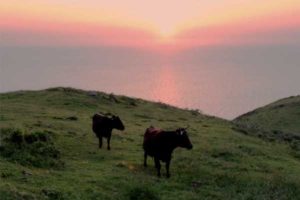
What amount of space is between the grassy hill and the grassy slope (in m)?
15.2

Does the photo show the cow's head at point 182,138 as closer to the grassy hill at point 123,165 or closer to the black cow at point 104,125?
the grassy hill at point 123,165

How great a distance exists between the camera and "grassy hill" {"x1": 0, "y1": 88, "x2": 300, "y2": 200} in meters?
17.3

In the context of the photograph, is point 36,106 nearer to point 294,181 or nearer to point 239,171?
point 239,171

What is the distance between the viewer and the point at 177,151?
26844 mm

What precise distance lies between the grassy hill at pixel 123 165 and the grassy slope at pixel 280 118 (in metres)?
15.2

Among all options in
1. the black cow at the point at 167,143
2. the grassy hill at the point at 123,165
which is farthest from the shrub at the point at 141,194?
the black cow at the point at 167,143

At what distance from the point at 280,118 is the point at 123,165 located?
37.2 metres

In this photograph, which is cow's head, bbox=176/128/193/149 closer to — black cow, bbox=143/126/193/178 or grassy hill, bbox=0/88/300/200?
black cow, bbox=143/126/193/178

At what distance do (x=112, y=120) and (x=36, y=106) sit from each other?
1522cm

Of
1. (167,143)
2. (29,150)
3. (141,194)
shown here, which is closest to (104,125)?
(167,143)

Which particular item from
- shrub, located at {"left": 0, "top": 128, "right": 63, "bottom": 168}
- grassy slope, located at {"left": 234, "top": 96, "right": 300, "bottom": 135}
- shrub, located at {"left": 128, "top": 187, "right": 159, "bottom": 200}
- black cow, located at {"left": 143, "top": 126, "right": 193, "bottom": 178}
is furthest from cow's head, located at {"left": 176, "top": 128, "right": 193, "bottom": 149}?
grassy slope, located at {"left": 234, "top": 96, "right": 300, "bottom": 135}

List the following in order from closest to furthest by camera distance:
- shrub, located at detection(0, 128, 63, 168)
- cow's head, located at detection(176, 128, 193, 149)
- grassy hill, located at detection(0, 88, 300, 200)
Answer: grassy hill, located at detection(0, 88, 300, 200), shrub, located at detection(0, 128, 63, 168), cow's head, located at detection(176, 128, 193, 149)

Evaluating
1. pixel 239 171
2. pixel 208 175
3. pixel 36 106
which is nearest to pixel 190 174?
pixel 208 175

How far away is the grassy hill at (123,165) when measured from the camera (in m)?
17.3
